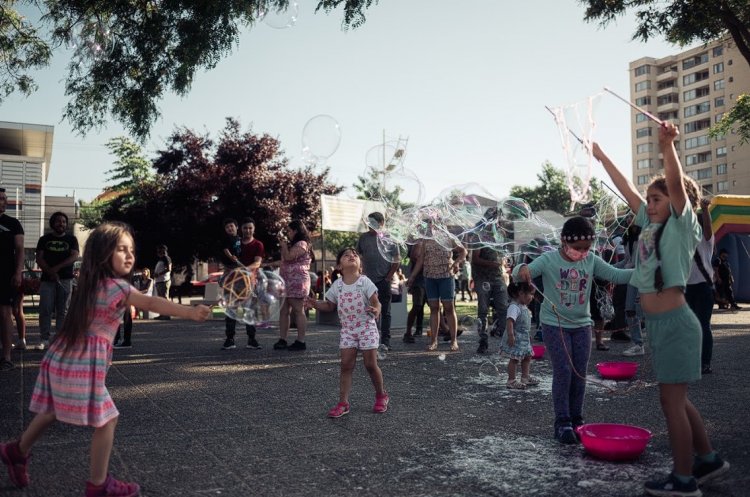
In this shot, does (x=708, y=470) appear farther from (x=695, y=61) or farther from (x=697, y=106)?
(x=695, y=61)

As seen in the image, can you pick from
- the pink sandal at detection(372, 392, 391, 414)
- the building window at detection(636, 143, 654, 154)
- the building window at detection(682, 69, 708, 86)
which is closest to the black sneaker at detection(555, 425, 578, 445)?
the pink sandal at detection(372, 392, 391, 414)

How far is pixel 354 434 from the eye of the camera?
4.73m

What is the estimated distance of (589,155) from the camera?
4.24 m

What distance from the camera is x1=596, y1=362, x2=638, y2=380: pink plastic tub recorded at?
6824mm

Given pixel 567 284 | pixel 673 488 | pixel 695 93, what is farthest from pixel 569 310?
pixel 695 93

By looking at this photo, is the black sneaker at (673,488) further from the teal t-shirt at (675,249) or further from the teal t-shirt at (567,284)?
the teal t-shirt at (567,284)

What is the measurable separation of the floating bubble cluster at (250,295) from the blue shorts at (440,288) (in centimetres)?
475

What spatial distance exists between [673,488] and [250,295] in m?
2.87

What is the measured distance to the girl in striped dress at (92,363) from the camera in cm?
328

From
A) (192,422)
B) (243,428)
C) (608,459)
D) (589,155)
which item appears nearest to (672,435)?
(608,459)

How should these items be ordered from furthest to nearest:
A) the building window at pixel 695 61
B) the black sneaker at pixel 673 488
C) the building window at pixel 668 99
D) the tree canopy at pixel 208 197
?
the building window at pixel 668 99, the building window at pixel 695 61, the tree canopy at pixel 208 197, the black sneaker at pixel 673 488

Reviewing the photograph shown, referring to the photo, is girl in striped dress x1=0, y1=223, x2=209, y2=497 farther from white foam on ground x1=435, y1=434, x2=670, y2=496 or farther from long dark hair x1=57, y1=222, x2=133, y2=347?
white foam on ground x1=435, y1=434, x2=670, y2=496

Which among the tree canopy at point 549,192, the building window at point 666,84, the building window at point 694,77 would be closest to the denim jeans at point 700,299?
the tree canopy at point 549,192

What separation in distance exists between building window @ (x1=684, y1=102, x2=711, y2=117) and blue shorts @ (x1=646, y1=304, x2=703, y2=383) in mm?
99370
